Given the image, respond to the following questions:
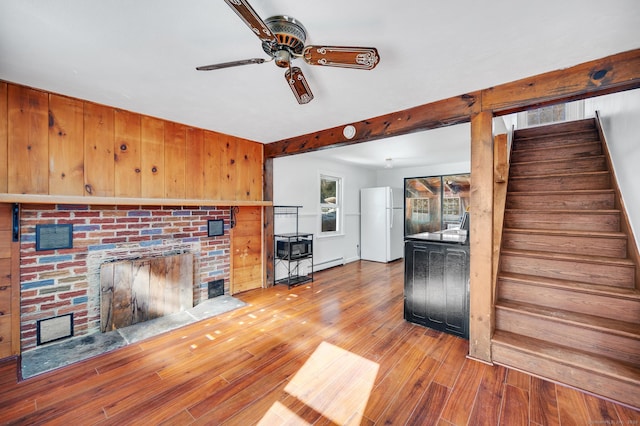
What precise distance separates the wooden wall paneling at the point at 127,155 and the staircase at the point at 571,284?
145 inches

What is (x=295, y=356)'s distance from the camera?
2266 mm

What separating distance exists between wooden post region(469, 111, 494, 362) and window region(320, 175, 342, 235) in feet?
11.1

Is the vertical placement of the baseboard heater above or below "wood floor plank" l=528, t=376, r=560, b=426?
above

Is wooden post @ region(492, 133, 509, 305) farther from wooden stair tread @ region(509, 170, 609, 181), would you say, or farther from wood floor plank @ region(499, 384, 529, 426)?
wooden stair tread @ region(509, 170, 609, 181)

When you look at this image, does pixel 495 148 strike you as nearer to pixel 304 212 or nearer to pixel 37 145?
pixel 304 212

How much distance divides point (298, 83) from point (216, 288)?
2.89 m

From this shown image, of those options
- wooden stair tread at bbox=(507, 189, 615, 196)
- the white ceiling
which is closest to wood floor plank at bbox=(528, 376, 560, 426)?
wooden stair tread at bbox=(507, 189, 615, 196)

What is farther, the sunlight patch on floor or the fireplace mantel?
the fireplace mantel

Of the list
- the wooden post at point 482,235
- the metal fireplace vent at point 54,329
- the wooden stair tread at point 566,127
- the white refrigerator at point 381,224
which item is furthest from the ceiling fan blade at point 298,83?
the white refrigerator at point 381,224

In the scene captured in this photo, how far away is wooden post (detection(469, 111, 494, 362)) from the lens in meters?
2.14

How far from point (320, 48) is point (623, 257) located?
295 centimetres

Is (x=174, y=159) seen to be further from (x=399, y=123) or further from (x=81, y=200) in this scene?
(x=399, y=123)

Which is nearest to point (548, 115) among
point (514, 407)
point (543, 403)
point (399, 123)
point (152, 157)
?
point (399, 123)

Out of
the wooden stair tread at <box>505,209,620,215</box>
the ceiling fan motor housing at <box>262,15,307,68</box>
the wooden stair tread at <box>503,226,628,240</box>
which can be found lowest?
the wooden stair tread at <box>503,226,628,240</box>
